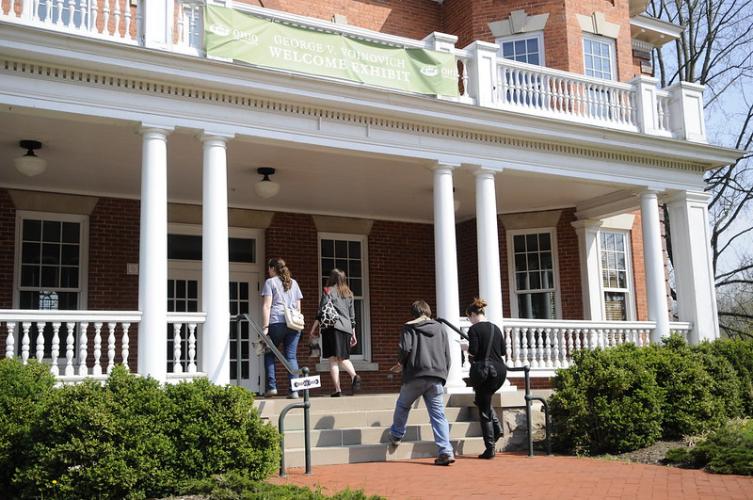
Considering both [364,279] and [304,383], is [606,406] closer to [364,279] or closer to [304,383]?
[304,383]

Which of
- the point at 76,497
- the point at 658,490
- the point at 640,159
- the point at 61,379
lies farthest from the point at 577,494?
the point at 640,159

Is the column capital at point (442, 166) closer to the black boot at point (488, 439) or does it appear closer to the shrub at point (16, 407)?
the black boot at point (488, 439)

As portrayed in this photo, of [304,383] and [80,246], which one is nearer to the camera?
[304,383]

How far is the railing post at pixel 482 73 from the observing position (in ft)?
40.3

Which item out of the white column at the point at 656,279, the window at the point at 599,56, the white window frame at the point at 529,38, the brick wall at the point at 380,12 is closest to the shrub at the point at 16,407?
the brick wall at the point at 380,12

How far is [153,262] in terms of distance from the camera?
9570 mm

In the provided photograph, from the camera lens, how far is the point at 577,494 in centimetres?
718

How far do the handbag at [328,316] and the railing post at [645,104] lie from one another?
22.0 feet

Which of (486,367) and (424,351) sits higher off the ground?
(424,351)

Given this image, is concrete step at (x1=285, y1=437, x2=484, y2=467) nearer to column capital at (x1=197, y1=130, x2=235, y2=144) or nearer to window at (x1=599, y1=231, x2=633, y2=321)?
column capital at (x1=197, y1=130, x2=235, y2=144)

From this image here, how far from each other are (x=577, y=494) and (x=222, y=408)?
11.1 ft

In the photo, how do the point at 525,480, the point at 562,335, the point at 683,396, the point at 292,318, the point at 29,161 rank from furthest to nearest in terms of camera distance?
1. the point at 562,335
2. the point at 29,161
3. the point at 683,396
4. the point at 292,318
5. the point at 525,480

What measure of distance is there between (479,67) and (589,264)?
5.44m

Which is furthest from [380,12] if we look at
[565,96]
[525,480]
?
[525,480]
